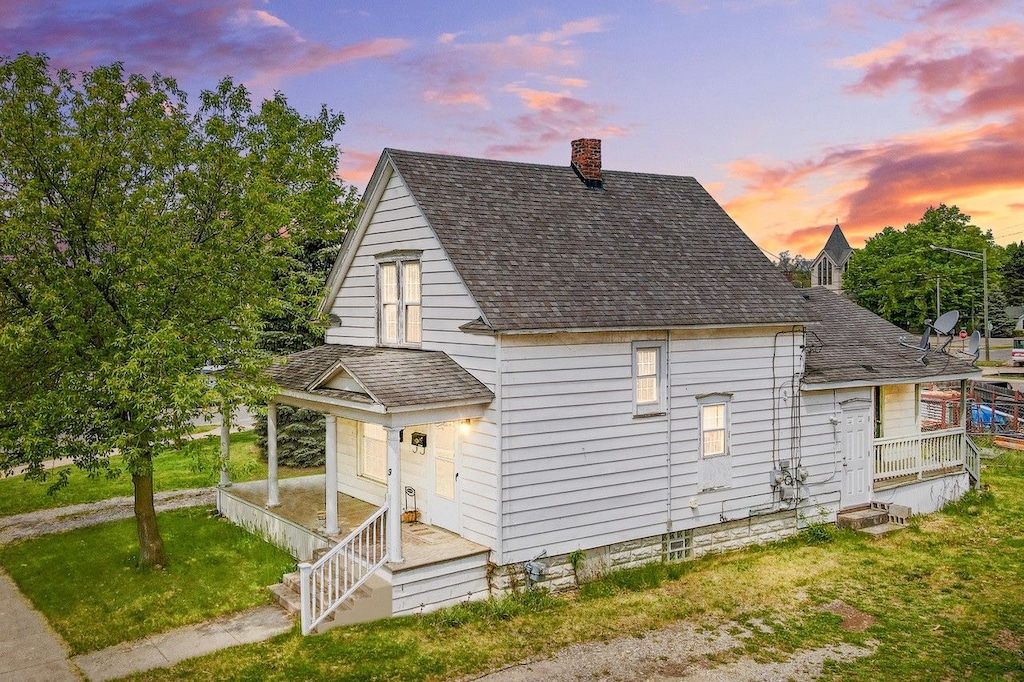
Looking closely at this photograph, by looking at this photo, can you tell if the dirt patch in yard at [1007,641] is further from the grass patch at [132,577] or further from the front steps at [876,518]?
the grass patch at [132,577]

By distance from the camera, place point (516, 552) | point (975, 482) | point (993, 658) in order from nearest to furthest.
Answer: point (993, 658) < point (516, 552) < point (975, 482)

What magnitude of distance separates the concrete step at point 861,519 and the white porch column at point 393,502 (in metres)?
10.1

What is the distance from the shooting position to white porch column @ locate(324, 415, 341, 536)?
45.9ft

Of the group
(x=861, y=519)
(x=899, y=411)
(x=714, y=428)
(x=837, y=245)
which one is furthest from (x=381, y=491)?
(x=837, y=245)

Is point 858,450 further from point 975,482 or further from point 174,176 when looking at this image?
point 174,176

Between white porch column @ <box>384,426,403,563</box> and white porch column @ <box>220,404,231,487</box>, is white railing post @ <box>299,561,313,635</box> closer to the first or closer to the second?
white porch column @ <box>384,426,403,563</box>

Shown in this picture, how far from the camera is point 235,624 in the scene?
12.1m

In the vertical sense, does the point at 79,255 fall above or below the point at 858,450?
above

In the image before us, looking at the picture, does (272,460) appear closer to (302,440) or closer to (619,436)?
(619,436)

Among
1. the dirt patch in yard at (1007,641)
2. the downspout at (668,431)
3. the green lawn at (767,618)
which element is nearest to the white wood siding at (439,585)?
the green lawn at (767,618)

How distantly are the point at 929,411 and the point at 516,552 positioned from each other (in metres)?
21.8

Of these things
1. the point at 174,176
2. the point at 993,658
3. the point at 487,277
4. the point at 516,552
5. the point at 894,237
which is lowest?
the point at 993,658

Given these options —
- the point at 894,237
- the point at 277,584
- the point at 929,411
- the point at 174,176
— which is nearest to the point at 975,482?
the point at 929,411

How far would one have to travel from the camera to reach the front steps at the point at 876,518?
668 inches
